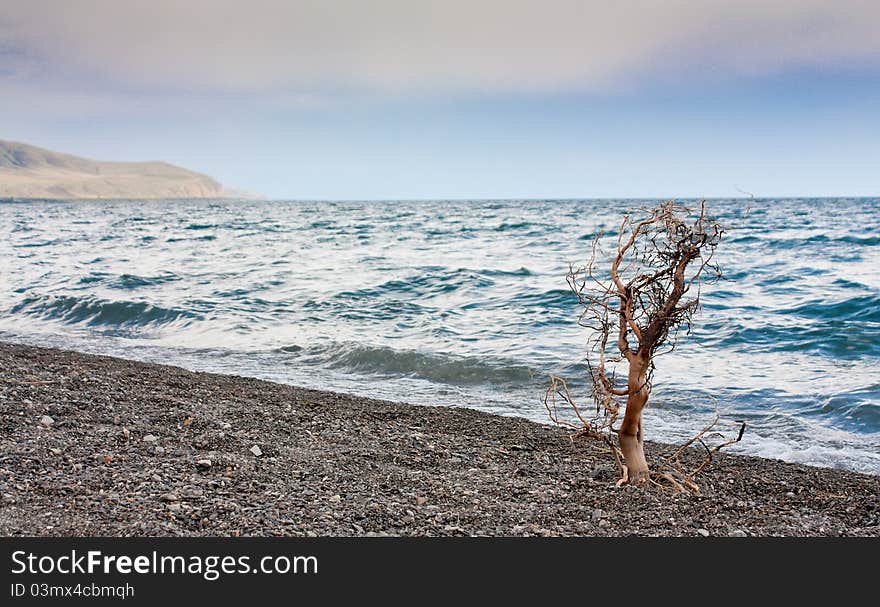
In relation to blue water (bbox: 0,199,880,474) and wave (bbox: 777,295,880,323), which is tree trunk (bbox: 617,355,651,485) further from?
wave (bbox: 777,295,880,323)

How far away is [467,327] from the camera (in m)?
13.6

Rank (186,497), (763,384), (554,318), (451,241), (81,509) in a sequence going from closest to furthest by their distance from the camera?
(81,509) → (186,497) → (763,384) → (554,318) → (451,241)

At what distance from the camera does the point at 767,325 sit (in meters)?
13.1

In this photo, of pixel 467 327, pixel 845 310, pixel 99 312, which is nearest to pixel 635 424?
pixel 467 327

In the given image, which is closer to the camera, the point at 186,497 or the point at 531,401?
the point at 186,497

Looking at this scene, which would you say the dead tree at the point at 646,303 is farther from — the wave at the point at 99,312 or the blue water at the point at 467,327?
the wave at the point at 99,312

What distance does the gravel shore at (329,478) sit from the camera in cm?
442

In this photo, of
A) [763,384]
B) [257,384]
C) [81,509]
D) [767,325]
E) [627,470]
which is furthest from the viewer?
[767,325]

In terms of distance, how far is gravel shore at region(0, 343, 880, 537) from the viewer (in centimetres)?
442

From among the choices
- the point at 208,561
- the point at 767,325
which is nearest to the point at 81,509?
the point at 208,561

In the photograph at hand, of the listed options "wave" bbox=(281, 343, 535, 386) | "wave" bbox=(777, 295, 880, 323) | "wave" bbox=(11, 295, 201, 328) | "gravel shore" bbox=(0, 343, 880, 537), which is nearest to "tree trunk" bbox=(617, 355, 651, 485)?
"gravel shore" bbox=(0, 343, 880, 537)

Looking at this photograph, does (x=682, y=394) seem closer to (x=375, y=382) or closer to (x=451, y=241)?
(x=375, y=382)

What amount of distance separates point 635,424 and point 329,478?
7.60 feet

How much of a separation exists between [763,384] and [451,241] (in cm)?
2364
